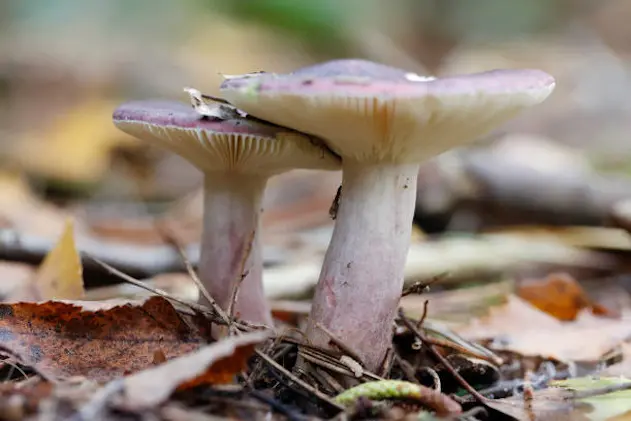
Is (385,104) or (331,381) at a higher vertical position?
(385,104)

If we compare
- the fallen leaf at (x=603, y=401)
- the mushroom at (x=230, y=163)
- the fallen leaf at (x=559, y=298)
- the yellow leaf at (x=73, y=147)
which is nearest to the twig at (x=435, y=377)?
the fallen leaf at (x=603, y=401)

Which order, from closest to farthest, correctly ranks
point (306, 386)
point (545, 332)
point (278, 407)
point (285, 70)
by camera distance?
1. point (278, 407)
2. point (306, 386)
3. point (545, 332)
4. point (285, 70)

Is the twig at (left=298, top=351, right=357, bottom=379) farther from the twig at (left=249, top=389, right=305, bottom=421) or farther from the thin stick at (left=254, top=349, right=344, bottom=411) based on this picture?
the twig at (left=249, top=389, right=305, bottom=421)

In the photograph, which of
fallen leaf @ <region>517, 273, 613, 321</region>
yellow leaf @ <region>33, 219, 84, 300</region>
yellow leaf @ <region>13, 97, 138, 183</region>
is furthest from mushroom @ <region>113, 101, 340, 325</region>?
yellow leaf @ <region>13, 97, 138, 183</region>

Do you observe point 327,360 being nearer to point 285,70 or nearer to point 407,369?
point 407,369

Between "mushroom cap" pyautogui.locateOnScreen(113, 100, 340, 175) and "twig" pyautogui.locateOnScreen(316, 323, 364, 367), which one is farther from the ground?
"mushroom cap" pyautogui.locateOnScreen(113, 100, 340, 175)

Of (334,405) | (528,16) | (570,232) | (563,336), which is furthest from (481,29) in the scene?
(334,405)

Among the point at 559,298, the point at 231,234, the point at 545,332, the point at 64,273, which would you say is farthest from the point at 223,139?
the point at 559,298
